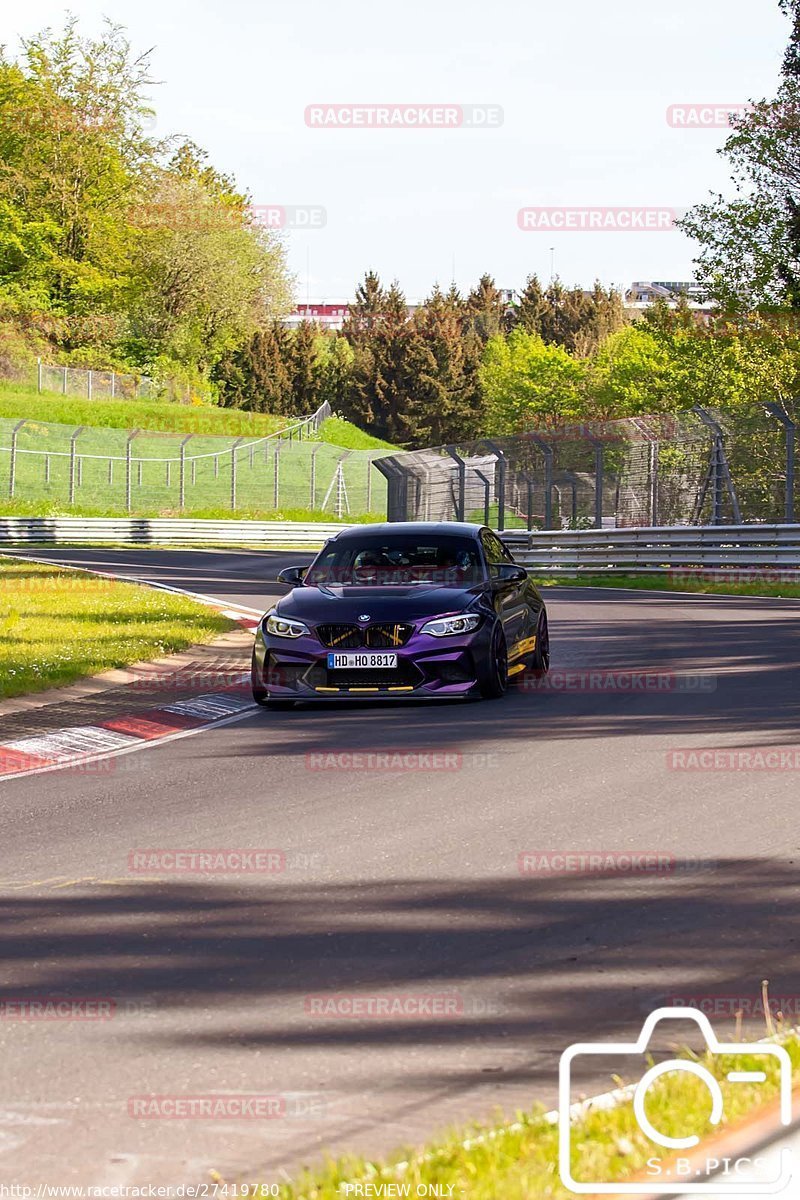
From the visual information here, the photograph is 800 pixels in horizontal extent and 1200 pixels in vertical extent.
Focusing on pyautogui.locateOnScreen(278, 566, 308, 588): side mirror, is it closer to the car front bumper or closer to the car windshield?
the car windshield

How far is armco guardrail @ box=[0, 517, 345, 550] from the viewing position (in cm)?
5182

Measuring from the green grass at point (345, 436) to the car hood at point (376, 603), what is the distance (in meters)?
76.5

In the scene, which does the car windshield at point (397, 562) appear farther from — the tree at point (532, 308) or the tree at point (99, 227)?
the tree at point (532, 308)

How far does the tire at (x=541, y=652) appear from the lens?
50.0ft

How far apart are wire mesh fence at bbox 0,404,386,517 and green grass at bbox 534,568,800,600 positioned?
29547 millimetres

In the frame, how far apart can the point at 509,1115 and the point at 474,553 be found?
10.7 meters

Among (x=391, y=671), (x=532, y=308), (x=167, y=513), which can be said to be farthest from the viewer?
(x=532, y=308)

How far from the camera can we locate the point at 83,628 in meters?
19.0

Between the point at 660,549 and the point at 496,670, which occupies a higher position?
the point at 660,549

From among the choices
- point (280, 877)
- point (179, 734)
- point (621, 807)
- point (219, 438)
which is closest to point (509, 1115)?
point (280, 877)

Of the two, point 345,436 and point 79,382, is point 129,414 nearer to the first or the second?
point 79,382

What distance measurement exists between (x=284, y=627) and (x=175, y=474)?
55927 mm

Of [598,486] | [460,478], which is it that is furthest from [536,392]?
[598,486]

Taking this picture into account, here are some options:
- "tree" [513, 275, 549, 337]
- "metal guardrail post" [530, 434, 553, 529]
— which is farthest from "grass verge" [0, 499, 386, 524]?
"tree" [513, 275, 549, 337]
